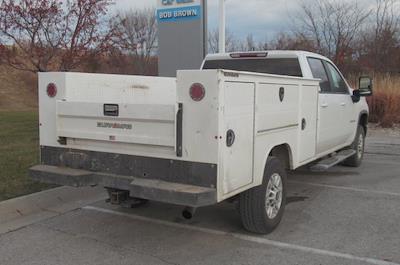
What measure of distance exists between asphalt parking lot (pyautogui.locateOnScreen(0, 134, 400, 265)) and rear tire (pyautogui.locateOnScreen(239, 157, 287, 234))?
15 cm

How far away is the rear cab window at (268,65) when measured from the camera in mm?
6380

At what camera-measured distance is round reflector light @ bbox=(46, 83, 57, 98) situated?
16.3 feet

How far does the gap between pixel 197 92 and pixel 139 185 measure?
3.27 feet

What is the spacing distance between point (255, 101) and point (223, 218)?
1.77 meters

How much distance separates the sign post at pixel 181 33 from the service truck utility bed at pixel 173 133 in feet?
20.7

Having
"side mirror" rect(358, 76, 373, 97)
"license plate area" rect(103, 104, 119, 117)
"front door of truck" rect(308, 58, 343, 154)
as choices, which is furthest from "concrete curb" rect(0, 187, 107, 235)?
"side mirror" rect(358, 76, 373, 97)

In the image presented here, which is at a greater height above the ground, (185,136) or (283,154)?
(185,136)

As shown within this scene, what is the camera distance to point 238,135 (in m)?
4.23

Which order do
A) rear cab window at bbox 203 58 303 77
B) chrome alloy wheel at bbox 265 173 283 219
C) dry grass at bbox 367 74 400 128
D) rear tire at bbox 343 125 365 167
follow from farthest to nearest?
1. dry grass at bbox 367 74 400 128
2. rear tire at bbox 343 125 365 167
3. rear cab window at bbox 203 58 303 77
4. chrome alloy wheel at bbox 265 173 283 219

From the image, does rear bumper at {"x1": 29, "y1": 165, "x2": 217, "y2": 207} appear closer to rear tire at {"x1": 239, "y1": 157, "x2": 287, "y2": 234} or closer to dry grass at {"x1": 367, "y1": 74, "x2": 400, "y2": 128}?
rear tire at {"x1": 239, "y1": 157, "x2": 287, "y2": 234}

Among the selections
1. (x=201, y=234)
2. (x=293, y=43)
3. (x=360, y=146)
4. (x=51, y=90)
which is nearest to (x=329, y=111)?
(x=360, y=146)

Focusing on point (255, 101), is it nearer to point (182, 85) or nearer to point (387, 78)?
point (182, 85)

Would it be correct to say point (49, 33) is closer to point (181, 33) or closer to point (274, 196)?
point (181, 33)

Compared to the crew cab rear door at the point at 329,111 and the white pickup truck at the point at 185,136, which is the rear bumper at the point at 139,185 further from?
the crew cab rear door at the point at 329,111
